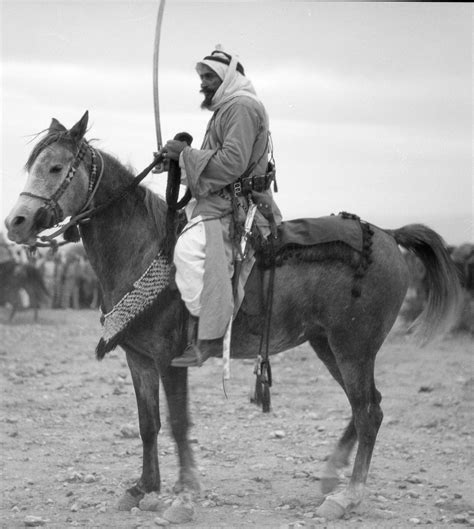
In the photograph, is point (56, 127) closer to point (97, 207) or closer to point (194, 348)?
point (97, 207)

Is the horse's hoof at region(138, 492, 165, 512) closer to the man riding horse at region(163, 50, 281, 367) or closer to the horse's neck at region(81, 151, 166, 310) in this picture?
the man riding horse at region(163, 50, 281, 367)

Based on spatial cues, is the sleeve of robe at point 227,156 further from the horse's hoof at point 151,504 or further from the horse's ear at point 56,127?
the horse's hoof at point 151,504

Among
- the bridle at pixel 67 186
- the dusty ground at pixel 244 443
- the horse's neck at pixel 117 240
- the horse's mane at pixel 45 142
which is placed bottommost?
the dusty ground at pixel 244 443

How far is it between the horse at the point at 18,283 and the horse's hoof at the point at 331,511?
13419mm

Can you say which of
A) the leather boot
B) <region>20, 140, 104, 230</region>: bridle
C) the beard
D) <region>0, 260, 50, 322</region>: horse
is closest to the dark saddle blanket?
the leather boot

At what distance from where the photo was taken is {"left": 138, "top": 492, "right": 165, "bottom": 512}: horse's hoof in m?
5.79

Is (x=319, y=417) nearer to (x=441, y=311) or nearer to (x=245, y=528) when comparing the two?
(x=441, y=311)

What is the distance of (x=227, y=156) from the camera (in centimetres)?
547

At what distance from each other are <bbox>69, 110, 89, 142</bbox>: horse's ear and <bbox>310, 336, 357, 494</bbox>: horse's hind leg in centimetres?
205

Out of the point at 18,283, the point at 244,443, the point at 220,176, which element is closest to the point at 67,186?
the point at 220,176

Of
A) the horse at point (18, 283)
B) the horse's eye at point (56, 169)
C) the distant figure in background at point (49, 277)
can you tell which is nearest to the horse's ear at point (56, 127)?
the horse's eye at point (56, 169)

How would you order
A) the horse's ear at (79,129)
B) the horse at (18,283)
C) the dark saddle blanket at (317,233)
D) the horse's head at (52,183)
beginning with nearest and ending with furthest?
the horse's head at (52,183) → the horse's ear at (79,129) → the dark saddle blanket at (317,233) → the horse at (18,283)

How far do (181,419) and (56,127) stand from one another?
1.93 metres

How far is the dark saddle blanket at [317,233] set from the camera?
5777mm
